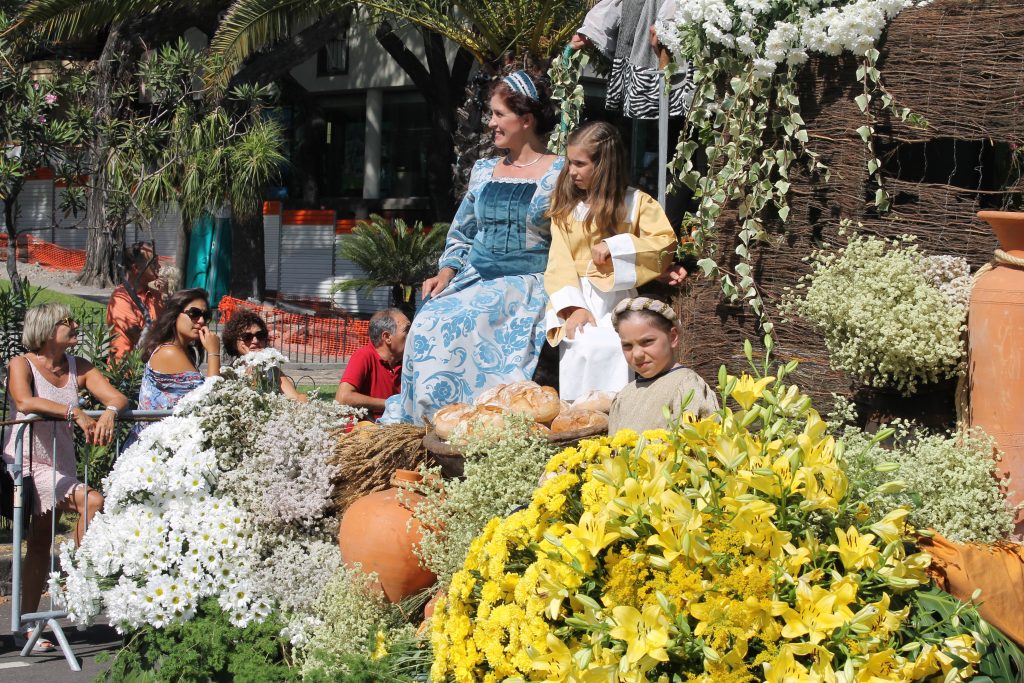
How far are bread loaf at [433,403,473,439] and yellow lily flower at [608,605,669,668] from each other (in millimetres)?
1808

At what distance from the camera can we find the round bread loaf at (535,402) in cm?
435

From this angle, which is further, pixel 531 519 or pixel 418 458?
pixel 418 458

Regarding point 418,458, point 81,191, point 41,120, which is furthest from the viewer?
point 81,191

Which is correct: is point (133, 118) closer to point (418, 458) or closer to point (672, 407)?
point (418, 458)

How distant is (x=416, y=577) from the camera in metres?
4.17

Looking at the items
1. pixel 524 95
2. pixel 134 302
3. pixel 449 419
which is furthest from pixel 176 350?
pixel 449 419

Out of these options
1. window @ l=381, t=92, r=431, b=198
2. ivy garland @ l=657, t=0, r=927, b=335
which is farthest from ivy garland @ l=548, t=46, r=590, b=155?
window @ l=381, t=92, r=431, b=198

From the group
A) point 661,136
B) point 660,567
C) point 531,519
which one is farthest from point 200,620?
point 661,136

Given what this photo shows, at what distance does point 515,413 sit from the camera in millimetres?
4133

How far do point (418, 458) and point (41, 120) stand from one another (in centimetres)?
605

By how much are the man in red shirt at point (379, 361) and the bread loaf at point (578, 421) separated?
8.48ft

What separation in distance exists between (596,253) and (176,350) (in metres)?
2.72

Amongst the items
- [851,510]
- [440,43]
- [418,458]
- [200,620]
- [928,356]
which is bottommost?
[200,620]

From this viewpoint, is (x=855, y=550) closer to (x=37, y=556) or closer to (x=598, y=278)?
(x=598, y=278)
